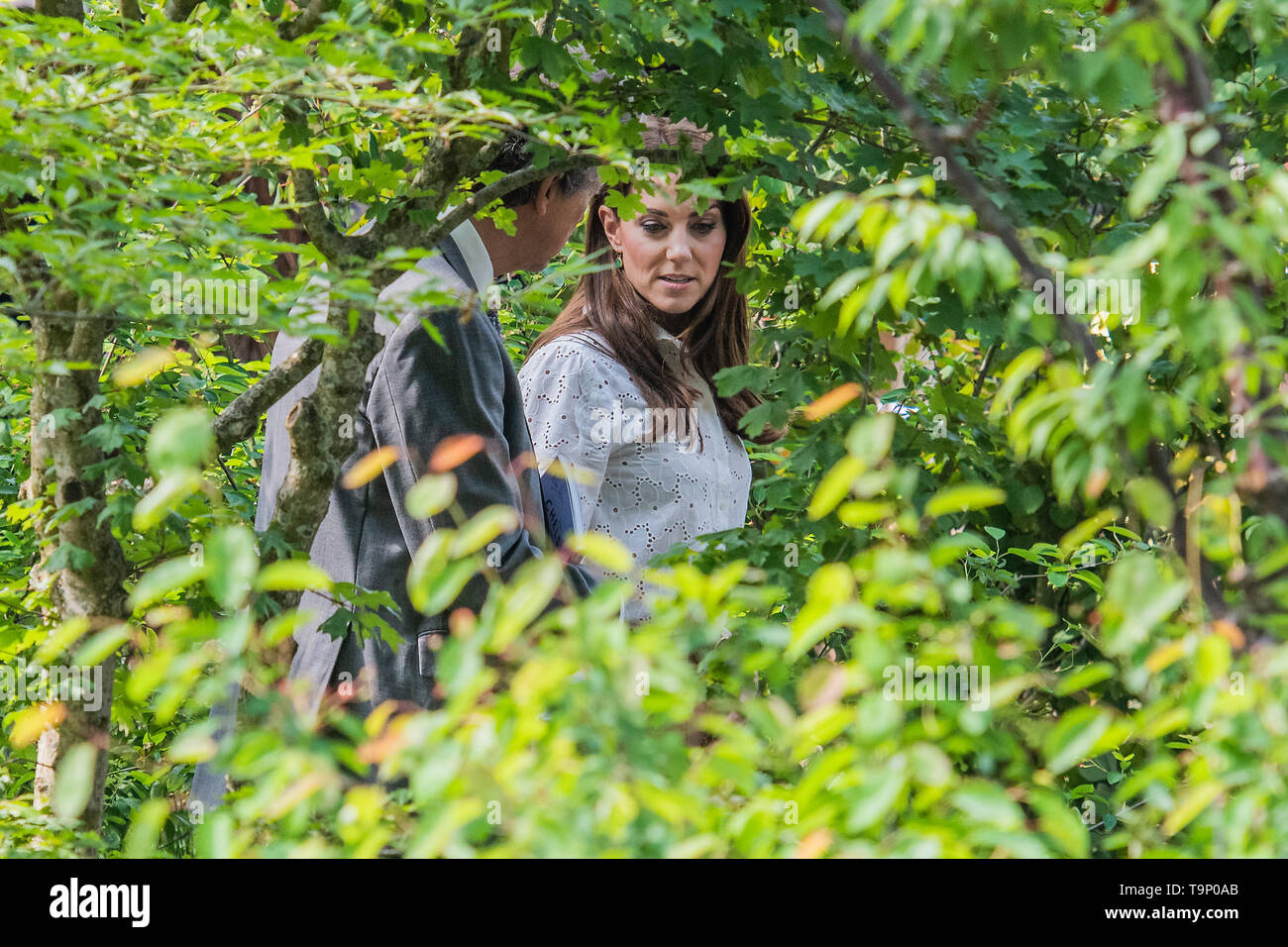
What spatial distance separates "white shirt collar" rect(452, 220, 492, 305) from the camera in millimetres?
2947

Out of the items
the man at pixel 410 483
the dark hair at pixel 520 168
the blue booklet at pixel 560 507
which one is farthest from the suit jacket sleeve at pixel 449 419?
the dark hair at pixel 520 168

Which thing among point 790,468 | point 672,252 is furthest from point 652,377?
point 790,468

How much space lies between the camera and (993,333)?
8.58ft

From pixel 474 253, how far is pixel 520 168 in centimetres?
23

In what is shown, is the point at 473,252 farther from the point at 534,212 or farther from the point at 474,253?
the point at 534,212

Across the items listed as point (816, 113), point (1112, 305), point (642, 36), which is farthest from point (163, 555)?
point (1112, 305)

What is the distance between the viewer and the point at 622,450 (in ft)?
10.5

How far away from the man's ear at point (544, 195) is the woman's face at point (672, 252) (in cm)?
35

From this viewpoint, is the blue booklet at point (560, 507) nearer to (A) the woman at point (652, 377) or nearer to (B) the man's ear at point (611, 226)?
(A) the woman at point (652, 377)

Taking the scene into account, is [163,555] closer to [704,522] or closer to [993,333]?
[704,522]

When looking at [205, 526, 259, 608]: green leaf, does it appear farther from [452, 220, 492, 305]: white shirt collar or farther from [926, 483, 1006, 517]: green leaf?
[452, 220, 492, 305]: white shirt collar

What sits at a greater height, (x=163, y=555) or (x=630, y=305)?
(x=630, y=305)

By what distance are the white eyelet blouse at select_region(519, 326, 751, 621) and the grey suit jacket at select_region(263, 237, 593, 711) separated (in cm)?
28
